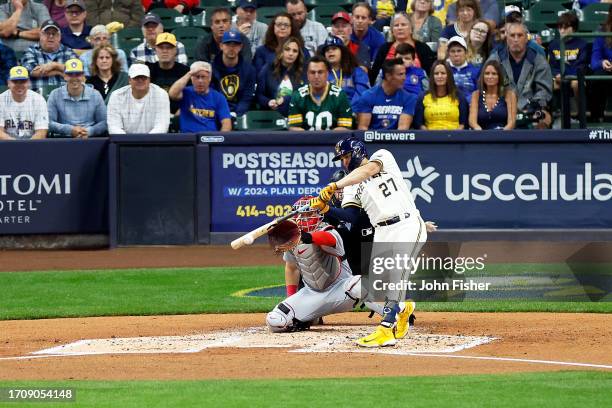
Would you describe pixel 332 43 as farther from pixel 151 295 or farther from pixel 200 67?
pixel 151 295

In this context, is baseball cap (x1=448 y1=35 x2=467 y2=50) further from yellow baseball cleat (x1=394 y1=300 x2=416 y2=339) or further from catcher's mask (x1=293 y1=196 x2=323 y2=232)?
yellow baseball cleat (x1=394 y1=300 x2=416 y2=339)

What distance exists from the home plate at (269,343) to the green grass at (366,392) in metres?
1.46

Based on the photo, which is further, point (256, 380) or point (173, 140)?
point (173, 140)

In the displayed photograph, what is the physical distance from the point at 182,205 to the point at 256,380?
27.7 ft

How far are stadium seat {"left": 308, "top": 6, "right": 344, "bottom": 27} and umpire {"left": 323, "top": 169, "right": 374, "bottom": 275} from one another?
875 centimetres

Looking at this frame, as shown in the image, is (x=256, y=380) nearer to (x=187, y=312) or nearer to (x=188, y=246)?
(x=187, y=312)

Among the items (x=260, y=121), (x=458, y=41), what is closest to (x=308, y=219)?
(x=458, y=41)

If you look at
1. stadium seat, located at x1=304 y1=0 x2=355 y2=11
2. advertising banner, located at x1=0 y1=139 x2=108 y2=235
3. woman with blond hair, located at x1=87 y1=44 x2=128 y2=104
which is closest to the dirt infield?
advertising banner, located at x1=0 y1=139 x2=108 y2=235

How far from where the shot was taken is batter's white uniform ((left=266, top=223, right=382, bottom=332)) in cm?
1077

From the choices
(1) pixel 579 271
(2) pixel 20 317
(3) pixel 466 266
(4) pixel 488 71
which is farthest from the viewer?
(4) pixel 488 71

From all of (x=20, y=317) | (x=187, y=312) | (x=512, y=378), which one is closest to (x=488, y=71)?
(x=187, y=312)

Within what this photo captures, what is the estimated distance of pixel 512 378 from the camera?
27.7 ft

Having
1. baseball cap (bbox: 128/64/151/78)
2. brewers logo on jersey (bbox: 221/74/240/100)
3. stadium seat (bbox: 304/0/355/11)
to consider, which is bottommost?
brewers logo on jersey (bbox: 221/74/240/100)

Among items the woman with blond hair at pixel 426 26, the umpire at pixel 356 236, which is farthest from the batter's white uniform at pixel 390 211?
the woman with blond hair at pixel 426 26
